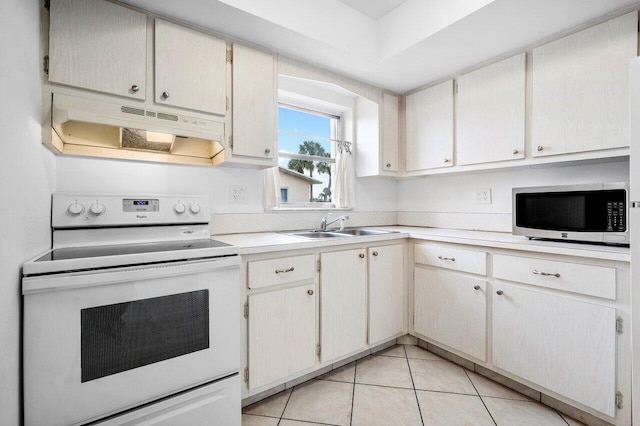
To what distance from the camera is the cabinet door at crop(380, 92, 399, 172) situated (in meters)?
2.59

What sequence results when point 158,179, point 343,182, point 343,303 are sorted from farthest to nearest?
point 343,182, point 343,303, point 158,179

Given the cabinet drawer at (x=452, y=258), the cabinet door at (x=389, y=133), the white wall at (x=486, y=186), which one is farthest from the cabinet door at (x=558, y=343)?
the cabinet door at (x=389, y=133)

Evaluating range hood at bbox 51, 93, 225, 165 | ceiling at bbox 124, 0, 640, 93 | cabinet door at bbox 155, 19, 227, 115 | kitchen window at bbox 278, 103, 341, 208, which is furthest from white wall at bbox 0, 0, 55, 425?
kitchen window at bbox 278, 103, 341, 208

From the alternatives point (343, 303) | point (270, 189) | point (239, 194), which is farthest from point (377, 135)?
point (343, 303)

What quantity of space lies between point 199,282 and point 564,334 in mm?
1797

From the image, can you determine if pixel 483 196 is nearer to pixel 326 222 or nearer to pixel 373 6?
pixel 326 222

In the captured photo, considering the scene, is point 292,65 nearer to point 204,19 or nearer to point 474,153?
point 204,19

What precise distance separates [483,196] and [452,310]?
0.99 metres

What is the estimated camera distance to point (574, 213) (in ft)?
5.16

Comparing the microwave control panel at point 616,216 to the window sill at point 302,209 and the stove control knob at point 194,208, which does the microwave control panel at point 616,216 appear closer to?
the window sill at point 302,209

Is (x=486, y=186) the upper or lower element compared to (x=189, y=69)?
lower

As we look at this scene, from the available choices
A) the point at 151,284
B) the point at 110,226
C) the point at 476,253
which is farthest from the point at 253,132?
the point at 476,253

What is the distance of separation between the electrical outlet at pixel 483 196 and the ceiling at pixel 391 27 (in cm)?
95

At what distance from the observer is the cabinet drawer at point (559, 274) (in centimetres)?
138
